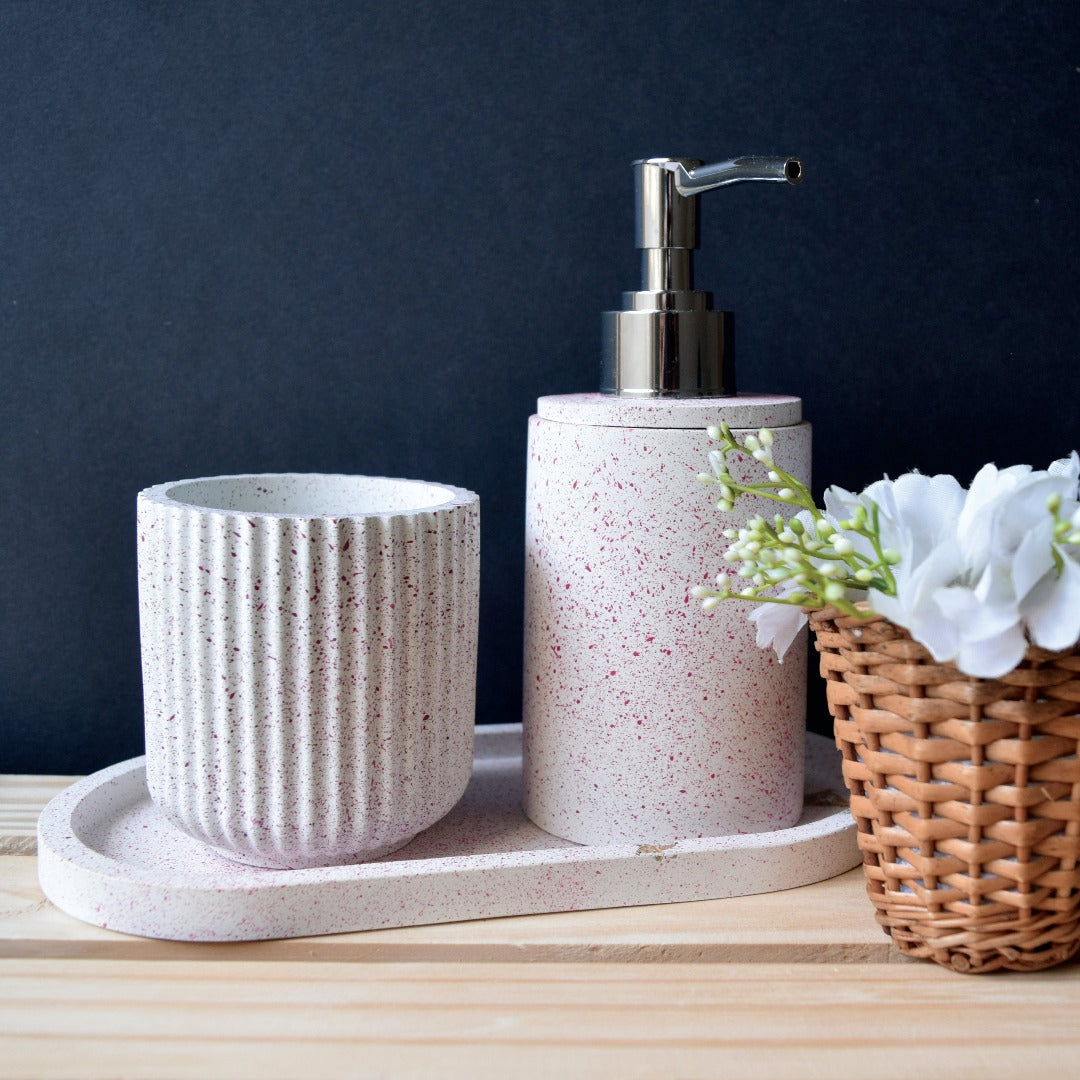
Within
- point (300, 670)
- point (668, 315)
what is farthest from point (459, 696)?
point (668, 315)

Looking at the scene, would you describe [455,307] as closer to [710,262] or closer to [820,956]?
[710,262]

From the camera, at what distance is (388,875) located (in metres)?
0.46

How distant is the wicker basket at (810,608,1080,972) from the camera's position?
0.39 metres

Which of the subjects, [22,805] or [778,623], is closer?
[778,623]

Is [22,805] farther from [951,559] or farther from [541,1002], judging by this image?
[951,559]

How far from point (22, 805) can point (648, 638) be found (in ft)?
1.07

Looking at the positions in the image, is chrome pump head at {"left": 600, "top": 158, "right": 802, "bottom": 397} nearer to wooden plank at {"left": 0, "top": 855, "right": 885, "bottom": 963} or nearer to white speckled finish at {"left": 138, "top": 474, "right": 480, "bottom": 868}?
white speckled finish at {"left": 138, "top": 474, "right": 480, "bottom": 868}

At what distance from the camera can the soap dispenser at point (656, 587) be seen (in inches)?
19.4

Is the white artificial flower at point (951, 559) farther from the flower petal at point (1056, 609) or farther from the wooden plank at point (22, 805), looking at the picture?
the wooden plank at point (22, 805)

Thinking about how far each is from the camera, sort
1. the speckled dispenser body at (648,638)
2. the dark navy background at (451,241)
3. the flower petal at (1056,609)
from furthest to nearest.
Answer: the dark navy background at (451,241) < the speckled dispenser body at (648,638) < the flower petal at (1056,609)

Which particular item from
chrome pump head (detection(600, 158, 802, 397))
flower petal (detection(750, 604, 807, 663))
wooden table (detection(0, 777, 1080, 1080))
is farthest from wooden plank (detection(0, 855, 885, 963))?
chrome pump head (detection(600, 158, 802, 397))

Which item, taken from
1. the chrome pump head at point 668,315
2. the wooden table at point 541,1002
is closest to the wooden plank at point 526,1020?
the wooden table at point 541,1002

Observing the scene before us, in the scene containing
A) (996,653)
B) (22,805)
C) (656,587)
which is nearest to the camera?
(996,653)

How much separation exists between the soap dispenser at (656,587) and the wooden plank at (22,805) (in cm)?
23
